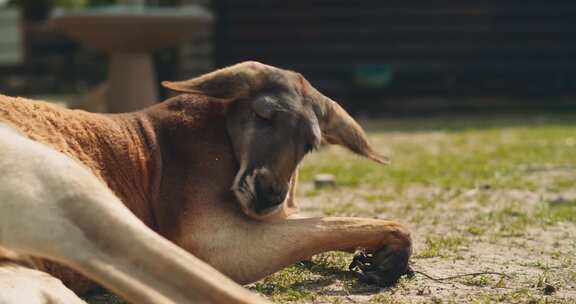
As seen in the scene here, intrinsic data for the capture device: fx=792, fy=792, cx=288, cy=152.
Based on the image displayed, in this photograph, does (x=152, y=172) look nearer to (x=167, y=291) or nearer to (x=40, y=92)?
(x=167, y=291)

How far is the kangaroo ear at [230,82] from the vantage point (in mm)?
4508

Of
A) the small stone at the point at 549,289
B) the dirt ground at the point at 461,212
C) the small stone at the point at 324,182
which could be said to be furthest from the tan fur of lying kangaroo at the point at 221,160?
the small stone at the point at 324,182

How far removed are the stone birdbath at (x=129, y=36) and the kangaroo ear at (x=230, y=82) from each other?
719 centimetres

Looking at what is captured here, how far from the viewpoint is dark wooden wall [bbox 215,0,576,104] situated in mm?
16672

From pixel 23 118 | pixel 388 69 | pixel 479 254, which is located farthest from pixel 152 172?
pixel 388 69

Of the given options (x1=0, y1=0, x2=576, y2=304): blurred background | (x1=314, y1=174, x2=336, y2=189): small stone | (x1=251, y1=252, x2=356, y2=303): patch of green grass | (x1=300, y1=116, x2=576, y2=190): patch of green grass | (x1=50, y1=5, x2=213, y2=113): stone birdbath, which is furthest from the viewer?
(x1=50, y1=5, x2=213, y2=113): stone birdbath

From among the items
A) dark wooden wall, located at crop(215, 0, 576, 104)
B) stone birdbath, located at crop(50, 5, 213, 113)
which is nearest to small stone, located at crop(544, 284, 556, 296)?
stone birdbath, located at crop(50, 5, 213, 113)

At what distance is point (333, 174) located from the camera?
8711mm

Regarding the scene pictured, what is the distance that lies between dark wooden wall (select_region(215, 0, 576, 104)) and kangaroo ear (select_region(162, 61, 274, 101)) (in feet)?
38.3

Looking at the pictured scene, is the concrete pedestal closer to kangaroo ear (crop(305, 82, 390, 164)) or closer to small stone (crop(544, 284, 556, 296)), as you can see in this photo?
kangaroo ear (crop(305, 82, 390, 164))

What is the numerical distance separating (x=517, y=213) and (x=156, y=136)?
329 centimetres

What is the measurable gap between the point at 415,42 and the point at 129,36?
24.4 ft

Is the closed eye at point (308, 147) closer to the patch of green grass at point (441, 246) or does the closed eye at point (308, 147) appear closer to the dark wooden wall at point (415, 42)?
the patch of green grass at point (441, 246)

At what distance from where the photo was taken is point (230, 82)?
4.62 m
